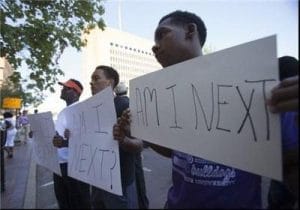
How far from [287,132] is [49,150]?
11.3 feet

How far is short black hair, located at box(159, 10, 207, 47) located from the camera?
1919mm

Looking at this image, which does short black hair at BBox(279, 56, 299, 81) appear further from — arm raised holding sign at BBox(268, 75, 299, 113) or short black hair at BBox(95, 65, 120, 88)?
short black hair at BBox(95, 65, 120, 88)

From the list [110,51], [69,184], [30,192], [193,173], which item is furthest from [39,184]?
[110,51]

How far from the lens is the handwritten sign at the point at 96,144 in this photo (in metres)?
2.41

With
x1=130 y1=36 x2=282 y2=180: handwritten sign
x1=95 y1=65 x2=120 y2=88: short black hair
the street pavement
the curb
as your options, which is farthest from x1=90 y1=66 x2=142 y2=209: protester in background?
the curb


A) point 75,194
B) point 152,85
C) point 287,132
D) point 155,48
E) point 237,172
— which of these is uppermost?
point 155,48

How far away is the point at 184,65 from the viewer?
1570mm

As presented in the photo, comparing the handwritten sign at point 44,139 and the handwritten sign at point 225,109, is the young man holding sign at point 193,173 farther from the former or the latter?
the handwritten sign at point 44,139

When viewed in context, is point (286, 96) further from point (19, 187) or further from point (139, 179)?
point (19, 187)

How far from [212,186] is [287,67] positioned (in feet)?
1.63

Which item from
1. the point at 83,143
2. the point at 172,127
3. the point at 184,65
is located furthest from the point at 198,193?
the point at 83,143

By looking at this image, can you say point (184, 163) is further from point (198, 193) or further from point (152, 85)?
point (152, 85)

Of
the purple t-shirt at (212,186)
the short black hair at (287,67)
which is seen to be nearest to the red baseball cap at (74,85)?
the purple t-shirt at (212,186)

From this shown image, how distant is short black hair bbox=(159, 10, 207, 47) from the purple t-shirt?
23.7 inches
